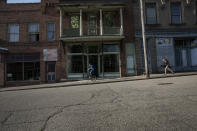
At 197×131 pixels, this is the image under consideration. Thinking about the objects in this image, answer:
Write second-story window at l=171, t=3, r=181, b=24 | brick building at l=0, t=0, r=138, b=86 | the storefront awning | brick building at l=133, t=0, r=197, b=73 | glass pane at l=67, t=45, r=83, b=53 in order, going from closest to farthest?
the storefront awning, brick building at l=0, t=0, r=138, b=86, glass pane at l=67, t=45, r=83, b=53, brick building at l=133, t=0, r=197, b=73, second-story window at l=171, t=3, r=181, b=24

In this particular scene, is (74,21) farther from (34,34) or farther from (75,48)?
(34,34)

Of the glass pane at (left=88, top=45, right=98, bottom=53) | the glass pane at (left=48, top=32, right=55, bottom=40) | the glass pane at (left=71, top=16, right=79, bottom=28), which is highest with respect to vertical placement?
the glass pane at (left=71, top=16, right=79, bottom=28)

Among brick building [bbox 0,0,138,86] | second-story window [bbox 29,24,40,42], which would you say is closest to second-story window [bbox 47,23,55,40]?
brick building [bbox 0,0,138,86]

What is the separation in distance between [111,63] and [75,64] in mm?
4046

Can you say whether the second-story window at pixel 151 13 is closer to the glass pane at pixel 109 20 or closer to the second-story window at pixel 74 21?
the glass pane at pixel 109 20

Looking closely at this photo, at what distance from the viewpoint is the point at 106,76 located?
1700cm

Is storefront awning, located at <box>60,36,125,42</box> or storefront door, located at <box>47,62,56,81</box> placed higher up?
storefront awning, located at <box>60,36,125,42</box>

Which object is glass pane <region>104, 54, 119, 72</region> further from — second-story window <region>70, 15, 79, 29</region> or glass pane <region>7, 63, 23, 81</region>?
glass pane <region>7, 63, 23, 81</region>

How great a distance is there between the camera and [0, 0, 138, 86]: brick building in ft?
55.8

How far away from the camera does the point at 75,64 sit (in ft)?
56.2

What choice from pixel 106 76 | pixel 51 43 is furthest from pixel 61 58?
pixel 106 76

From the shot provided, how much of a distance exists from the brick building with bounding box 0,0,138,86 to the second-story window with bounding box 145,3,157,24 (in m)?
2.05

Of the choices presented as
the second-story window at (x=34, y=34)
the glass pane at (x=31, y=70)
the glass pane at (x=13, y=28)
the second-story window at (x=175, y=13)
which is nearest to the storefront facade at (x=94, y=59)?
the glass pane at (x=31, y=70)

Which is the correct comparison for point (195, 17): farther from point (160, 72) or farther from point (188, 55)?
point (160, 72)
